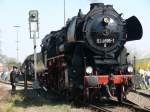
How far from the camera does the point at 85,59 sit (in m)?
17.2

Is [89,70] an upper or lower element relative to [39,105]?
upper

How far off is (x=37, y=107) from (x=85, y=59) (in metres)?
2.64

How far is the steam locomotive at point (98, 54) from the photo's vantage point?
17.3 metres

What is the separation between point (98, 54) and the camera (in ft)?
57.6

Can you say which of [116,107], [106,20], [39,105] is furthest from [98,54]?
[39,105]

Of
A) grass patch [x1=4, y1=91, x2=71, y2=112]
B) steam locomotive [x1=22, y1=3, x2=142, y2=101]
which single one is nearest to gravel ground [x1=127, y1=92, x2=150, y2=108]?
steam locomotive [x1=22, y1=3, x2=142, y2=101]

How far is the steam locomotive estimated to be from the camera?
17.3 meters

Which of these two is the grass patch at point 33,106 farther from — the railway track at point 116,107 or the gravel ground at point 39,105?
the railway track at point 116,107

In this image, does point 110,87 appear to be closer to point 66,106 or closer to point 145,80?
point 66,106

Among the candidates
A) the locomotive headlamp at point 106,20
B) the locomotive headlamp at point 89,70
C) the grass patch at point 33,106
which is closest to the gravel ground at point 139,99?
the locomotive headlamp at point 89,70


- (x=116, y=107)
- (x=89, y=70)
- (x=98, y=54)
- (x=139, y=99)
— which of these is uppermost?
(x=98, y=54)

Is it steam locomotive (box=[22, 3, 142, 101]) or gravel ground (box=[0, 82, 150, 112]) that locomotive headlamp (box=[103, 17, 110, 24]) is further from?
gravel ground (box=[0, 82, 150, 112])

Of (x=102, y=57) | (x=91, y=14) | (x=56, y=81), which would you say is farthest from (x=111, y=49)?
(x=56, y=81)

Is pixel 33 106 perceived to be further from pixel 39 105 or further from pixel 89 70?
pixel 89 70
